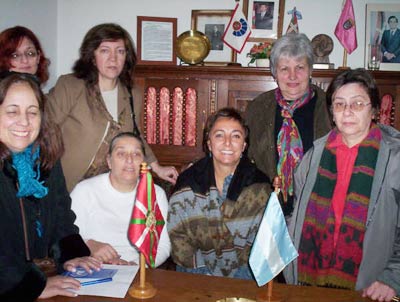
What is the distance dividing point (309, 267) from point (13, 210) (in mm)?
1296

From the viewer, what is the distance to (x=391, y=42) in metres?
3.53

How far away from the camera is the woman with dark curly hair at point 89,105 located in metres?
2.44

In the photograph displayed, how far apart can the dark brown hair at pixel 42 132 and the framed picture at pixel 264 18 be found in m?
2.51

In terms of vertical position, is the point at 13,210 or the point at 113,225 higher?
the point at 13,210

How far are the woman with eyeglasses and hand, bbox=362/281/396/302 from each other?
2.15 m

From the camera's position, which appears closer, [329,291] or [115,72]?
[329,291]

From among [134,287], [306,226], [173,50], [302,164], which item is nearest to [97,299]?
[134,287]

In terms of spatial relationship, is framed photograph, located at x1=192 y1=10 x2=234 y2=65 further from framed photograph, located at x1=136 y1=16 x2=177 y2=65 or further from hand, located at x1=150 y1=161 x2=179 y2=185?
hand, located at x1=150 y1=161 x2=179 y2=185

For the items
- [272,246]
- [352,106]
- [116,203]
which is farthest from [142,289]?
[352,106]

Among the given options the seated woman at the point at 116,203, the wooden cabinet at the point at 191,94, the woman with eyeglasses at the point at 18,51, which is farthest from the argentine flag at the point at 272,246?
the wooden cabinet at the point at 191,94

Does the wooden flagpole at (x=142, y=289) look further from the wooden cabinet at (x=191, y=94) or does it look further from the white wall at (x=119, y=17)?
the white wall at (x=119, y=17)

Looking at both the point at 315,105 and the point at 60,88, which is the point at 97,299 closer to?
the point at 60,88

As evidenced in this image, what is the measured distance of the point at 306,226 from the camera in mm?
1859

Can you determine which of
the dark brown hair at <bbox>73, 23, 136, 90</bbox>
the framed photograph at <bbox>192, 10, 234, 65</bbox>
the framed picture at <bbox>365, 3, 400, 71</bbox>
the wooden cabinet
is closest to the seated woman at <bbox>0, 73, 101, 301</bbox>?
the dark brown hair at <bbox>73, 23, 136, 90</bbox>
